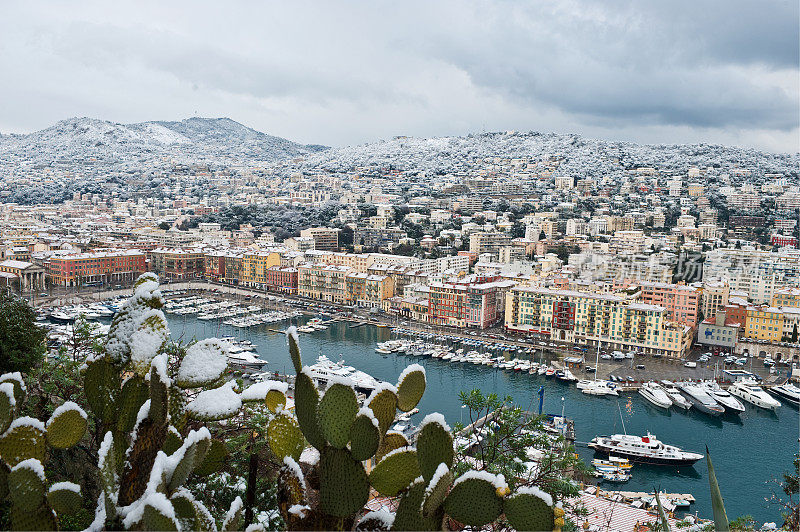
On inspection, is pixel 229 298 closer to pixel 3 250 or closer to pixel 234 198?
pixel 3 250

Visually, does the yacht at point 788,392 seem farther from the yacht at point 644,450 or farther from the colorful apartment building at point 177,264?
the colorful apartment building at point 177,264

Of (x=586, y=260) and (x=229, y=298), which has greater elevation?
(x=586, y=260)

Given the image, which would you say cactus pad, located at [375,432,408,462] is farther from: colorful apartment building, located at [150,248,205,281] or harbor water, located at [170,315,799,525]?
colorful apartment building, located at [150,248,205,281]

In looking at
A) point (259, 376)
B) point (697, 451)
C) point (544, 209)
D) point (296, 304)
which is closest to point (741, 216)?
point (544, 209)

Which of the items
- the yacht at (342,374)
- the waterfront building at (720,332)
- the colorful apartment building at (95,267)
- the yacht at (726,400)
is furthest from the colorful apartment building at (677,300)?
the colorful apartment building at (95,267)

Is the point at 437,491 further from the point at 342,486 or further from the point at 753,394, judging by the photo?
the point at 753,394

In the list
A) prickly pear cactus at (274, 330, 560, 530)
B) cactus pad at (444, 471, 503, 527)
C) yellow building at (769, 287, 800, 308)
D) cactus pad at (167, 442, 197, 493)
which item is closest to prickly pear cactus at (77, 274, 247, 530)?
cactus pad at (167, 442, 197, 493)
